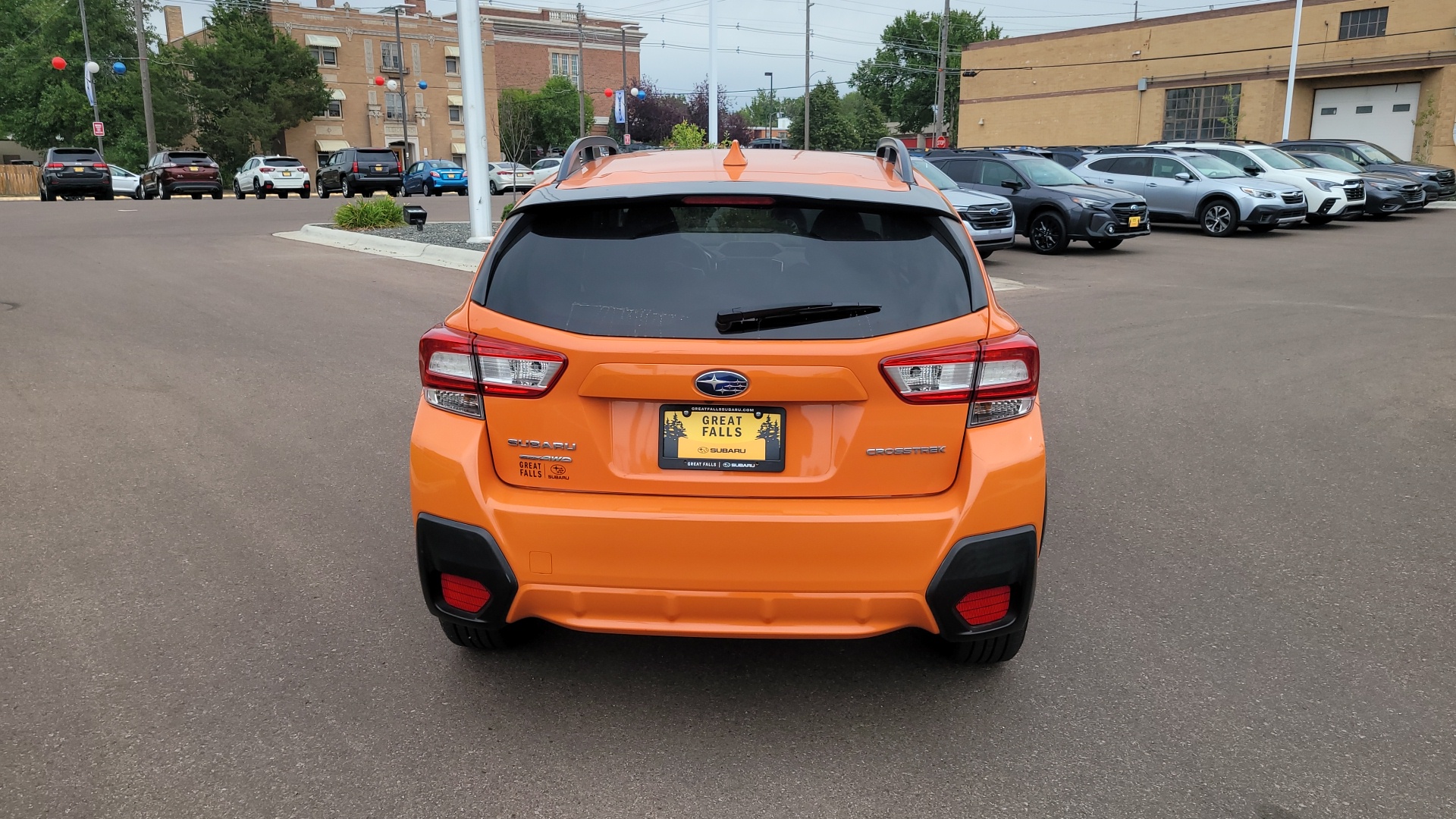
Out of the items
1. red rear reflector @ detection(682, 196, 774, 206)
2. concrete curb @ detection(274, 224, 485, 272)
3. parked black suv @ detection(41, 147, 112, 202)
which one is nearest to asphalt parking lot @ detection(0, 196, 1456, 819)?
red rear reflector @ detection(682, 196, 774, 206)

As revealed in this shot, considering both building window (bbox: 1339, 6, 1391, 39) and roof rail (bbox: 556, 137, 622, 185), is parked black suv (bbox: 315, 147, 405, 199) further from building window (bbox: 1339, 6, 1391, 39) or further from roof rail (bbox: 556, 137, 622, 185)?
building window (bbox: 1339, 6, 1391, 39)

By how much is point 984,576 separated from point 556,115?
256ft

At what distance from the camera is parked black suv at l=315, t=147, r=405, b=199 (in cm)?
3903

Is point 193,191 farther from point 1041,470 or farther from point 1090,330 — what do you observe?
point 1041,470

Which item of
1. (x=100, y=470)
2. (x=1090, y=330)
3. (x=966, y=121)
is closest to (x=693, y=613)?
(x=100, y=470)

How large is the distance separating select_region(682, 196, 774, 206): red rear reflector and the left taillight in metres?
0.63

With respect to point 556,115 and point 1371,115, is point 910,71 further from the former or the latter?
point 1371,115

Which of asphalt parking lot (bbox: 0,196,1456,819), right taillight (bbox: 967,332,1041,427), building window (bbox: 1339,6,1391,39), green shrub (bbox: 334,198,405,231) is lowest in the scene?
asphalt parking lot (bbox: 0,196,1456,819)

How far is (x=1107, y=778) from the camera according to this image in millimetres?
3150

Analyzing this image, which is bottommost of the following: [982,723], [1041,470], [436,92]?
[982,723]

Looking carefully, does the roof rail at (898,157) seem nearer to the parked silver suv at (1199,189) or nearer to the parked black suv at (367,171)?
the parked silver suv at (1199,189)

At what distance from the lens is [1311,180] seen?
23.2 meters

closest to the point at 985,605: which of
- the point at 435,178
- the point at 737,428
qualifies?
the point at 737,428

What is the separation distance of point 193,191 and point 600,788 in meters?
43.8
